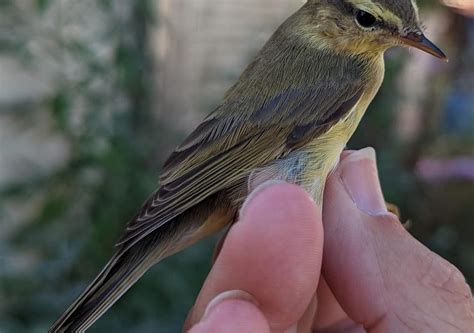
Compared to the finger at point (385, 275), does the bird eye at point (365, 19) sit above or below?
above

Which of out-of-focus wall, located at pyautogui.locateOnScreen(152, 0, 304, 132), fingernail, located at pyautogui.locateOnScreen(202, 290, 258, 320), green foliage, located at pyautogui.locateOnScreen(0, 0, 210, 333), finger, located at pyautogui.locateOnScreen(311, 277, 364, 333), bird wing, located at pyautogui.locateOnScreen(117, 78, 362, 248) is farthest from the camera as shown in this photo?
out-of-focus wall, located at pyautogui.locateOnScreen(152, 0, 304, 132)

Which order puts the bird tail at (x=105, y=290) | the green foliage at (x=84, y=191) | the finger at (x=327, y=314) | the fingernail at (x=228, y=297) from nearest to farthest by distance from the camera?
the fingernail at (x=228, y=297) < the bird tail at (x=105, y=290) < the finger at (x=327, y=314) < the green foliage at (x=84, y=191)

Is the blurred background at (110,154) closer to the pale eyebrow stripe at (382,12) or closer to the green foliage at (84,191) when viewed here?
the green foliage at (84,191)

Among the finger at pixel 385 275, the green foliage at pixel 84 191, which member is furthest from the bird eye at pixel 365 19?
the green foliage at pixel 84 191

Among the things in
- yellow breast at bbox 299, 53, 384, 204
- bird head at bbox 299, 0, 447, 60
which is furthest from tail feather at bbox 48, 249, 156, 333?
bird head at bbox 299, 0, 447, 60

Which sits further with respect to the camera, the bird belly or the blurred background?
the blurred background

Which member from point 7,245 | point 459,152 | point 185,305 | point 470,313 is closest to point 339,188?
point 470,313

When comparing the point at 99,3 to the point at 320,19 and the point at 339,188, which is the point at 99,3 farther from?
the point at 339,188

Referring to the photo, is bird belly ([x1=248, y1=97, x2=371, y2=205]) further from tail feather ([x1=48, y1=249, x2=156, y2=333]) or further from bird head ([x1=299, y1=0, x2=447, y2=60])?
tail feather ([x1=48, y1=249, x2=156, y2=333])

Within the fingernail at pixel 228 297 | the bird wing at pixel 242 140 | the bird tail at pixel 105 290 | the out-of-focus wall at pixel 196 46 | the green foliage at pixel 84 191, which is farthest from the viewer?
the out-of-focus wall at pixel 196 46
